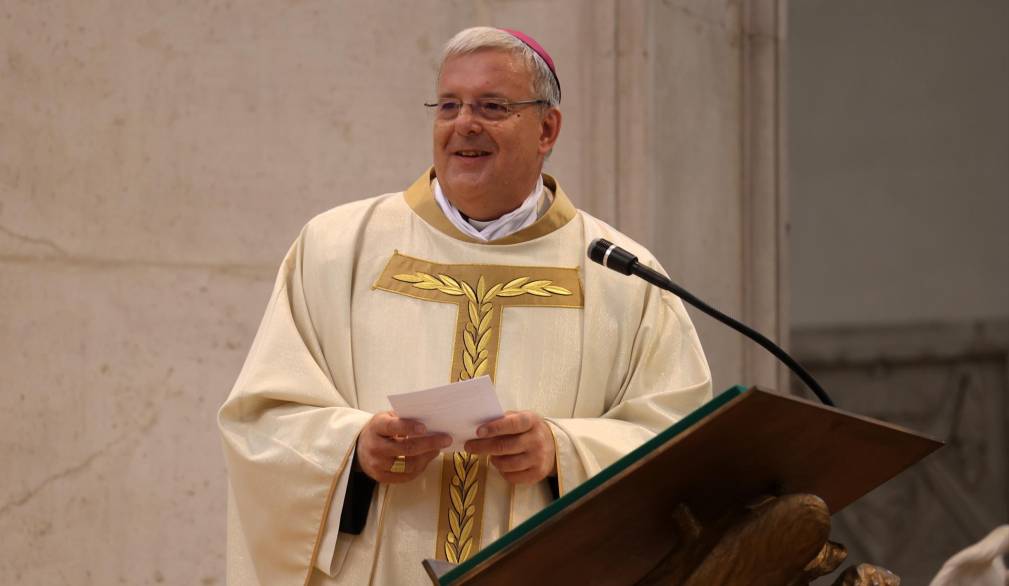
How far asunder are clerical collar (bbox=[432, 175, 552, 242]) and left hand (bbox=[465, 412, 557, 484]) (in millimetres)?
572

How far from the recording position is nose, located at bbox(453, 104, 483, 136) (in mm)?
3303

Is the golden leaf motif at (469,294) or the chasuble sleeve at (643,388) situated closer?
the chasuble sleeve at (643,388)

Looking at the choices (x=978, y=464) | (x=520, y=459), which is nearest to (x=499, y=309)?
(x=520, y=459)

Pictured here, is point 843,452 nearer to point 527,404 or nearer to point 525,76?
point 527,404

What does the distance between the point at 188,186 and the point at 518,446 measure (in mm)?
2053

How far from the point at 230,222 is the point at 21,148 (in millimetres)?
666

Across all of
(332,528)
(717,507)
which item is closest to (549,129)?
(332,528)

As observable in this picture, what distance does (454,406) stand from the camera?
9.25 ft

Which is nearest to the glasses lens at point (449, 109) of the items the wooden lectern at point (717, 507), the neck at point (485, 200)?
the neck at point (485, 200)

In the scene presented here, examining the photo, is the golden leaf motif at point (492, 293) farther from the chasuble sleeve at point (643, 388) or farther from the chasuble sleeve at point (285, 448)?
the chasuble sleeve at point (285, 448)

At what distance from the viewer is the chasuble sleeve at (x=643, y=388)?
124 inches

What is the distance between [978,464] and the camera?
7910 mm

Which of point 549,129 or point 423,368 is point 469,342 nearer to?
point 423,368

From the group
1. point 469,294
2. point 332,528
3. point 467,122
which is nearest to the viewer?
point 332,528
